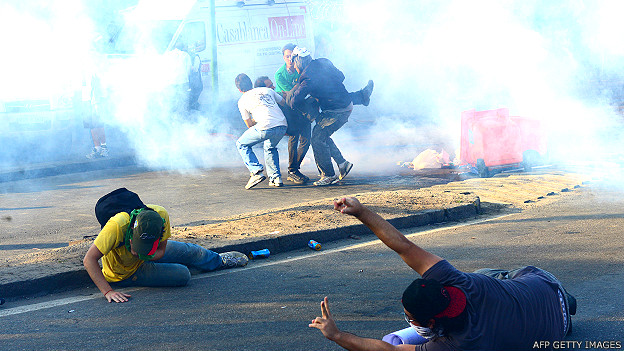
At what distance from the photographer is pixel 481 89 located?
45.4 feet

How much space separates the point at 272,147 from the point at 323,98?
36.2 inches

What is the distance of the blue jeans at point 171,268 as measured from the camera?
4.29 m

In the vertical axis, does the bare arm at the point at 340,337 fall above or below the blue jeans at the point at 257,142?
below

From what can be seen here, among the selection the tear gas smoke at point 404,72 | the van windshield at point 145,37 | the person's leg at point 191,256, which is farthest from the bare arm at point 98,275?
the van windshield at point 145,37

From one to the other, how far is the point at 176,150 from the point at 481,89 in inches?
265

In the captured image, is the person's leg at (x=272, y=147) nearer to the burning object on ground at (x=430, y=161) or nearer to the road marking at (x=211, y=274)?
the burning object on ground at (x=430, y=161)

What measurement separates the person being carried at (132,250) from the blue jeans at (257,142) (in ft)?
12.0

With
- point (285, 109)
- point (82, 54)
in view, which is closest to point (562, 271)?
point (285, 109)

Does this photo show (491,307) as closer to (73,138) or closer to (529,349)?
(529,349)

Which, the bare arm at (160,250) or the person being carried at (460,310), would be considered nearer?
the person being carried at (460,310)

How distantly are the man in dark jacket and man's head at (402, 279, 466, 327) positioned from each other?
19.7 ft

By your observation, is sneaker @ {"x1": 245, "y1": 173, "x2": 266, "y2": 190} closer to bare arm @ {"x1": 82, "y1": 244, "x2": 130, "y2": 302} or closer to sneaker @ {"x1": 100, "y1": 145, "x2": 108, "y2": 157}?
sneaker @ {"x1": 100, "y1": 145, "x2": 108, "y2": 157}

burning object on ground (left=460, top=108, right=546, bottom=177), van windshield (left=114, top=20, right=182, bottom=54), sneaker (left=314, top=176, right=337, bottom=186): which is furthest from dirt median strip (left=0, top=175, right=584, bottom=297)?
van windshield (left=114, top=20, right=182, bottom=54)

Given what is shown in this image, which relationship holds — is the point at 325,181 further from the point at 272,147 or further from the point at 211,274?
the point at 211,274
